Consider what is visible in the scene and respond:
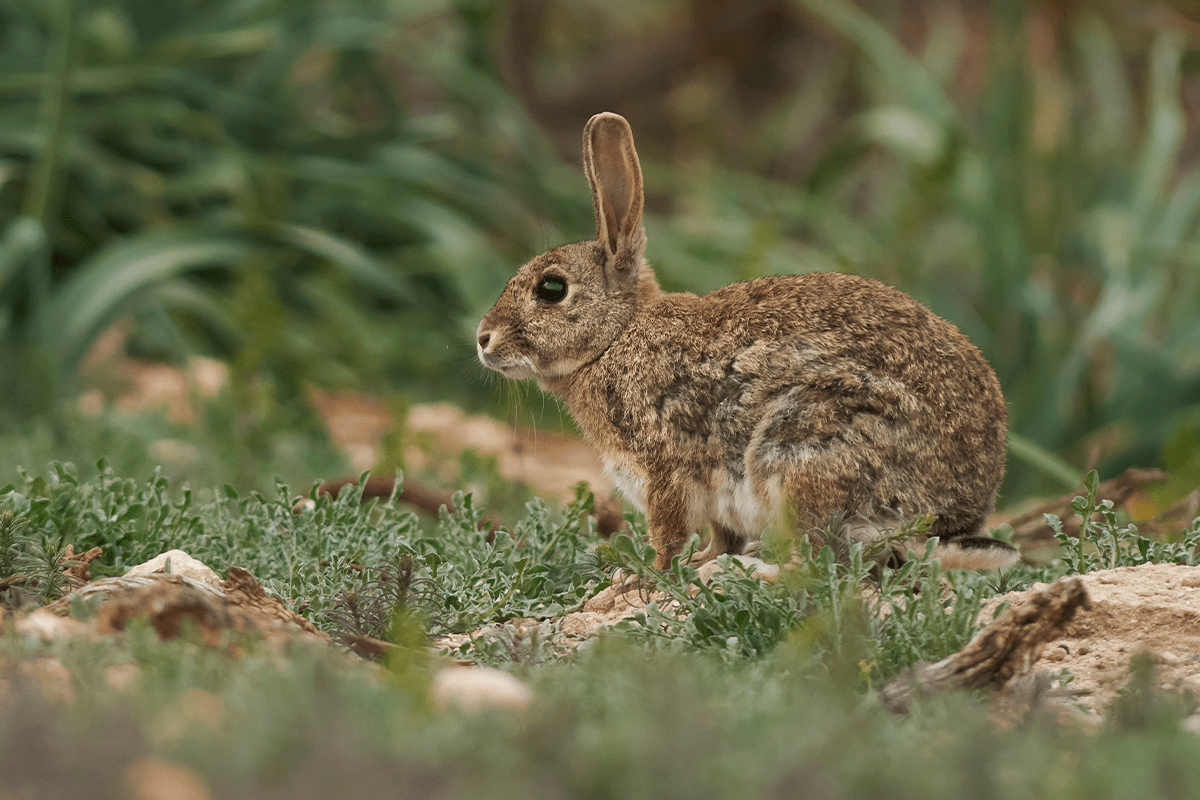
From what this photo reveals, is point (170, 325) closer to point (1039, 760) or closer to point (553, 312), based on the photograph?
point (553, 312)

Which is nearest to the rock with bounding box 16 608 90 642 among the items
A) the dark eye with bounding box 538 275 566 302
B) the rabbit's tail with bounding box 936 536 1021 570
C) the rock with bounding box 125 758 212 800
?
the rock with bounding box 125 758 212 800

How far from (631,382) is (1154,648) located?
1.57 meters

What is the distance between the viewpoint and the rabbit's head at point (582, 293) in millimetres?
3730

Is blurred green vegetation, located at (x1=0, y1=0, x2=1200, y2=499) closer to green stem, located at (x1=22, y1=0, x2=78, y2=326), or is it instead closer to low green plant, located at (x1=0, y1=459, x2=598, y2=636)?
green stem, located at (x1=22, y1=0, x2=78, y2=326)

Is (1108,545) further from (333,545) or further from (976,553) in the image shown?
(333,545)

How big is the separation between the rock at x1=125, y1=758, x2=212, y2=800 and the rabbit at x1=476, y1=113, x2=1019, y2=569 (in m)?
1.67

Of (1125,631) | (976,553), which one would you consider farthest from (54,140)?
(1125,631)

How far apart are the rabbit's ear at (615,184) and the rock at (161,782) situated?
248cm

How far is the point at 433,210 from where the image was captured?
7750 mm

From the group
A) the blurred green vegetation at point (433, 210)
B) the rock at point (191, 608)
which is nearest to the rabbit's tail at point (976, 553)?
the rock at point (191, 608)

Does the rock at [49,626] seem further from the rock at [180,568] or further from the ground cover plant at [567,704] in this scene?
the rock at [180,568]

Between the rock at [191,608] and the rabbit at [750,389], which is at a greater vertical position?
the rabbit at [750,389]

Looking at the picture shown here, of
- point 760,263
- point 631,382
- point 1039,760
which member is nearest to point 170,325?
point 760,263

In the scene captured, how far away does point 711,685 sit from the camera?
2.18 metres
